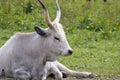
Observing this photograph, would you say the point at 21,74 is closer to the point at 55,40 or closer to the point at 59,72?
the point at 59,72

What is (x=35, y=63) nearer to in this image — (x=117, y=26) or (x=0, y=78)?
(x=0, y=78)

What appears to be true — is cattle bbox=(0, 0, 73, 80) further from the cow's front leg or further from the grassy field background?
the grassy field background

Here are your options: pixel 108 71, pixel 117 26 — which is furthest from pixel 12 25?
pixel 108 71

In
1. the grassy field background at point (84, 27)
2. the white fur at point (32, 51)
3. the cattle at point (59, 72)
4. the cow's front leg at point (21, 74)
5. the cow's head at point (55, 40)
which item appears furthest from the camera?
the grassy field background at point (84, 27)

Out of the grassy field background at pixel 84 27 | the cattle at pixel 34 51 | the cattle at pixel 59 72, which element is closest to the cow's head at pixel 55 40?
the cattle at pixel 34 51

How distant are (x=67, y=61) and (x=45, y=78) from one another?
2.02 metres

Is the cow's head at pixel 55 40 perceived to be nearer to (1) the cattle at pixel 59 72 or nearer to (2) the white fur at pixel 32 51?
(2) the white fur at pixel 32 51

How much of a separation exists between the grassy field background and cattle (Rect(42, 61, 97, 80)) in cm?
30

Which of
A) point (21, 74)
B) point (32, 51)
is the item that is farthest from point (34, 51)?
point (21, 74)

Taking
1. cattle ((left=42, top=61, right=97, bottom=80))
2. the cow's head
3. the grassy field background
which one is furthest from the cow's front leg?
the grassy field background

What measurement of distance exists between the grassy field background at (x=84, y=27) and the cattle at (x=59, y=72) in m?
0.30

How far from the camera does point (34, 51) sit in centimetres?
918

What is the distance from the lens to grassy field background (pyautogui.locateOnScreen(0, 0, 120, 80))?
1096 centimetres

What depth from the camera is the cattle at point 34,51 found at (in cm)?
887
